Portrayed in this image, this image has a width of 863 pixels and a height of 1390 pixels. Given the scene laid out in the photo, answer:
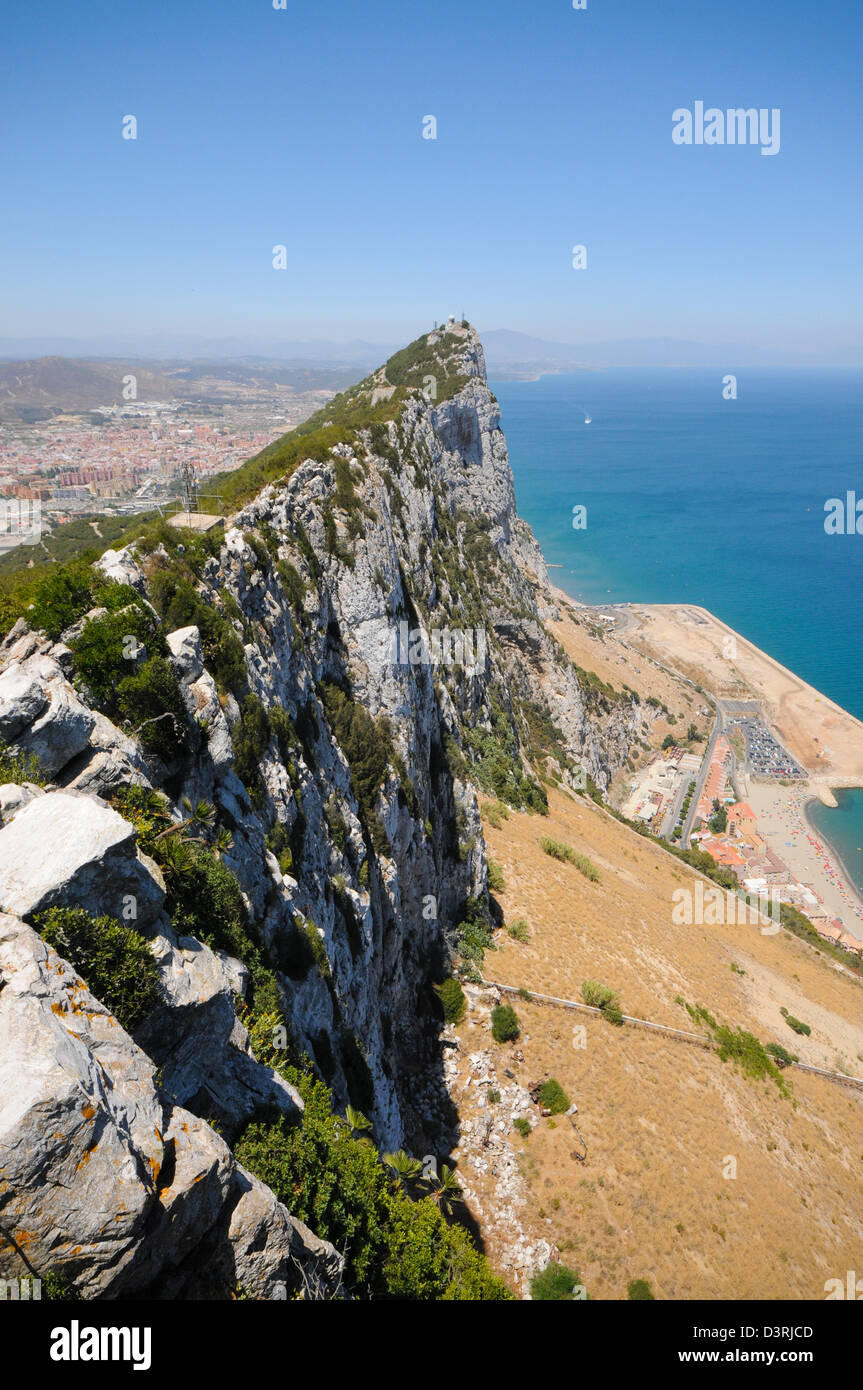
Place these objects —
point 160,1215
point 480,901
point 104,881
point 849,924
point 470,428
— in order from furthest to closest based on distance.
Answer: point 470,428, point 849,924, point 480,901, point 104,881, point 160,1215

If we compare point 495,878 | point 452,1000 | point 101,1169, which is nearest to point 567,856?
point 495,878

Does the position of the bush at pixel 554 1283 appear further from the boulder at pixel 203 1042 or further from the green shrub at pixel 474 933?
the boulder at pixel 203 1042

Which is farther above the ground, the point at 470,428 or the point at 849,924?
the point at 470,428

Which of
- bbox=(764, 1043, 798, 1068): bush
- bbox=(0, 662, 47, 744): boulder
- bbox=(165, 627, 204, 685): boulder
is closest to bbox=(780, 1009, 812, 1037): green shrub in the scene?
bbox=(764, 1043, 798, 1068): bush

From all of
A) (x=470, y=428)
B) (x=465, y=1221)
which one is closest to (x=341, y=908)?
(x=465, y=1221)

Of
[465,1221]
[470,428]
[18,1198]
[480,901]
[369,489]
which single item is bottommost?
[465,1221]

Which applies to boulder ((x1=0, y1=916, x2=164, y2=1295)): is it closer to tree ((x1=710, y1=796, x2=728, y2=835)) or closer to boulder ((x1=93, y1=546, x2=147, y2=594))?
boulder ((x1=93, y1=546, x2=147, y2=594))
